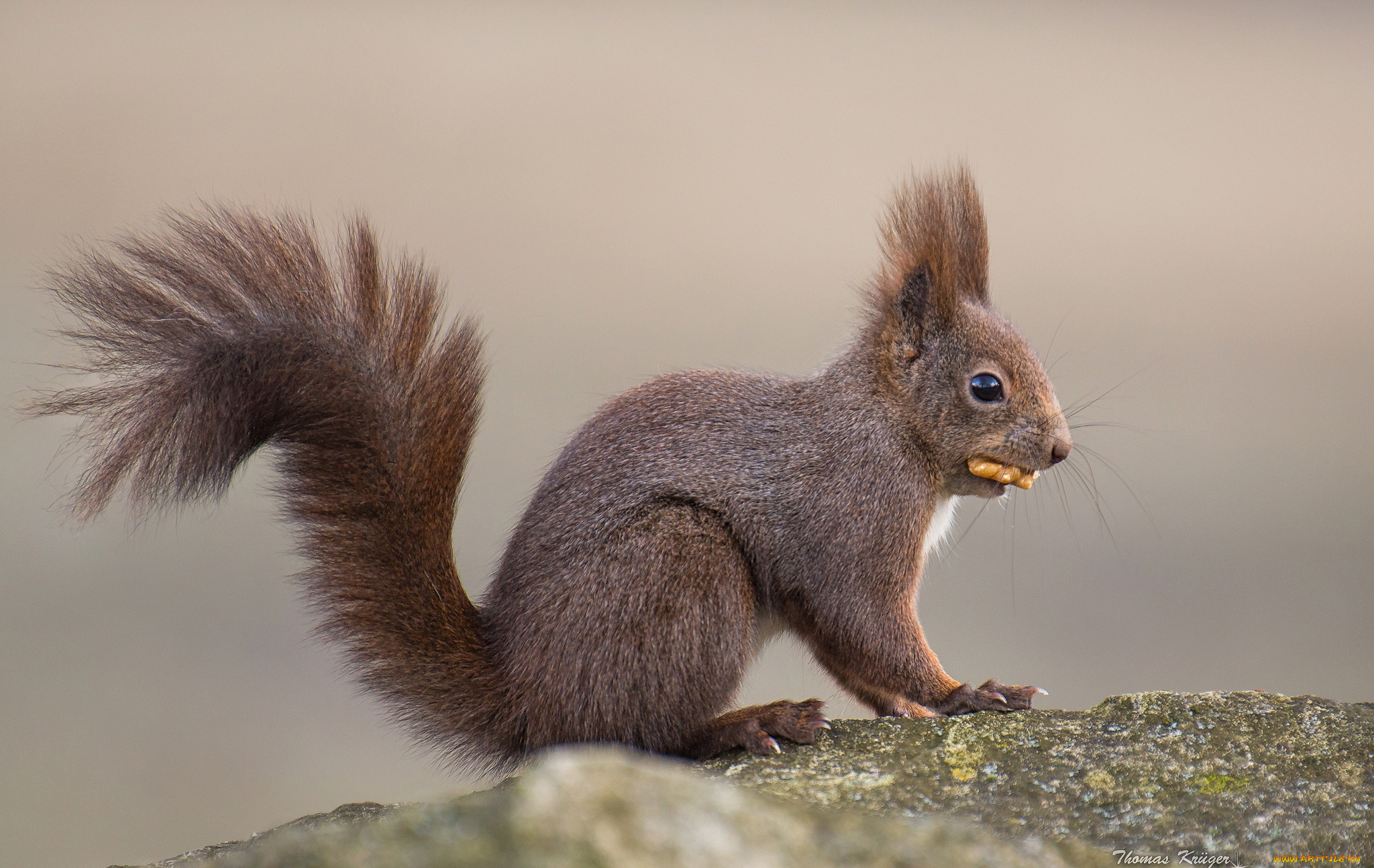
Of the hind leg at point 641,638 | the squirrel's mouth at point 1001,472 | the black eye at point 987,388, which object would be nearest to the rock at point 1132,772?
the hind leg at point 641,638

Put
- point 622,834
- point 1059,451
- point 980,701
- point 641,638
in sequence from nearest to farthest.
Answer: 1. point 622,834
2. point 641,638
3. point 980,701
4. point 1059,451

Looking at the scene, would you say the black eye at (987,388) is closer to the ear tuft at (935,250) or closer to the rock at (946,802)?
the ear tuft at (935,250)

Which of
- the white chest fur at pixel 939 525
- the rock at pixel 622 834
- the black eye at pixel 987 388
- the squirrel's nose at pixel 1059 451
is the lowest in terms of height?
the rock at pixel 622 834

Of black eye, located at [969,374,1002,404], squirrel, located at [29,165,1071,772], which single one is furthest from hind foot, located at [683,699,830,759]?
black eye, located at [969,374,1002,404]

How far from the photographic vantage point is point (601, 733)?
192cm

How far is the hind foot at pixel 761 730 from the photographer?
1931mm

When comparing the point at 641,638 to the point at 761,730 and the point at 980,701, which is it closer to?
the point at 761,730

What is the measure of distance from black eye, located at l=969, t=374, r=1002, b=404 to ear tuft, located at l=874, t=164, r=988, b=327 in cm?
14

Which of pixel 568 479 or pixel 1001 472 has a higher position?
pixel 1001 472

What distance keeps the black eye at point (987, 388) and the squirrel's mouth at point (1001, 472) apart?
4.6 inches

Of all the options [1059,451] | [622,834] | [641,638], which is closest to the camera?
[622,834]

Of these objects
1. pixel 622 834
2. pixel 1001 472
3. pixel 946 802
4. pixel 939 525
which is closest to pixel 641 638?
pixel 946 802

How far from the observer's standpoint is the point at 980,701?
6.66ft

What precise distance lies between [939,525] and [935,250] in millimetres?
539
